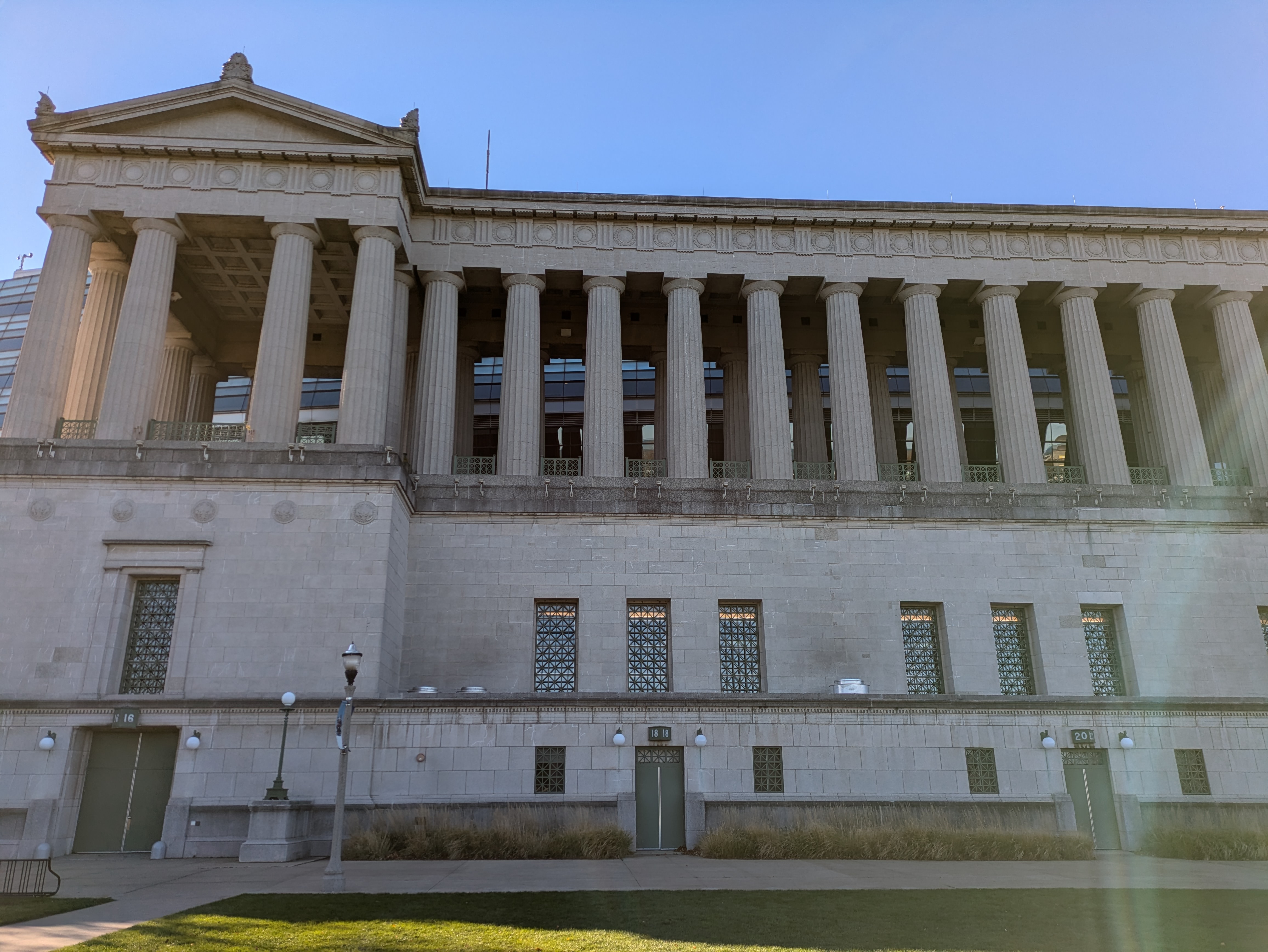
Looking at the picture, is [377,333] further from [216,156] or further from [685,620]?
Result: [685,620]

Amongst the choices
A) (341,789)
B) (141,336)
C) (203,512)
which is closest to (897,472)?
(203,512)

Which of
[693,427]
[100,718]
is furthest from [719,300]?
[100,718]

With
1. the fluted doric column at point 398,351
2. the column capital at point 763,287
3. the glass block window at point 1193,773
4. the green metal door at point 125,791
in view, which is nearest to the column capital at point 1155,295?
the column capital at point 763,287

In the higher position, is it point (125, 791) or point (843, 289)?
point (843, 289)

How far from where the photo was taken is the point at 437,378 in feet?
118

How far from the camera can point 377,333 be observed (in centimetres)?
3309

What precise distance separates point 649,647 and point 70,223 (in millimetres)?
25793

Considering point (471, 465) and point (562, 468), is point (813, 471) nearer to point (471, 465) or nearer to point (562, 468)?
point (562, 468)

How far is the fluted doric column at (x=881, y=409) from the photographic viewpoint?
4125cm

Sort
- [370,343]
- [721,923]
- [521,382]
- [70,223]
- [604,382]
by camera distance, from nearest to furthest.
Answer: [721,923], [370,343], [70,223], [521,382], [604,382]

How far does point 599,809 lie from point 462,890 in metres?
10.4

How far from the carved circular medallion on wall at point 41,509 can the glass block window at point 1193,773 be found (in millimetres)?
36851

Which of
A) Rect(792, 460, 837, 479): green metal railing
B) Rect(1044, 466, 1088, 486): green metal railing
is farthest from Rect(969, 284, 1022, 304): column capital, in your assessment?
Rect(792, 460, 837, 479): green metal railing

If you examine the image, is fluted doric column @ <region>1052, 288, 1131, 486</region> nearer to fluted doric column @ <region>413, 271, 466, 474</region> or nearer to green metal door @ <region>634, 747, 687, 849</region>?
green metal door @ <region>634, 747, 687, 849</region>
